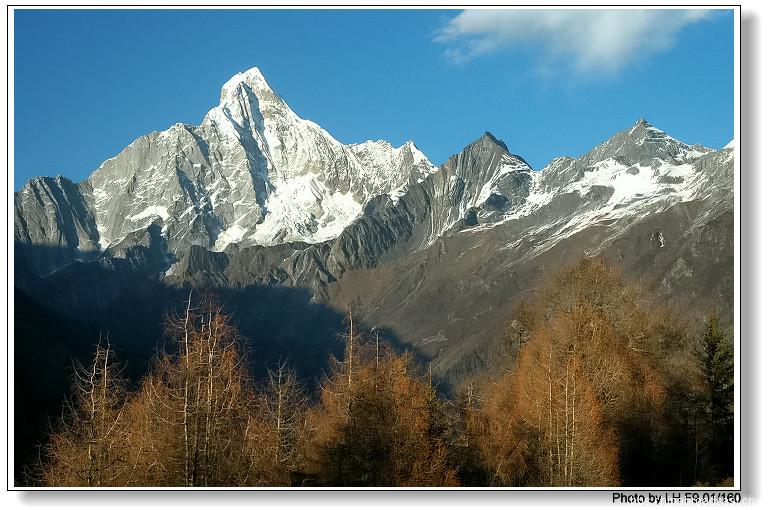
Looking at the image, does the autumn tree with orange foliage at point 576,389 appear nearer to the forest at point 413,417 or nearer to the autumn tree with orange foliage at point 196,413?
the forest at point 413,417

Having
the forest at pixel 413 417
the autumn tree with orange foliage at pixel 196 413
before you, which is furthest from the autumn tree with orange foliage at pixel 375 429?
the autumn tree with orange foliage at pixel 196 413

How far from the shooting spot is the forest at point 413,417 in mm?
37469

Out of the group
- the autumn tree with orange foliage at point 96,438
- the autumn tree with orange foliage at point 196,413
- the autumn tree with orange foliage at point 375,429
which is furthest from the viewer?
the autumn tree with orange foliage at point 375,429

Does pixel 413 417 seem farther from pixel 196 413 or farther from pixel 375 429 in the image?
pixel 196 413

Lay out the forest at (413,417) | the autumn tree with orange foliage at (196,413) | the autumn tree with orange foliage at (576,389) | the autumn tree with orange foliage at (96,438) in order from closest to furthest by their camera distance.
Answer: the autumn tree with orange foliage at (96,438), the autumn tree with orange foliage at (196,413), the forest at (413,417), the autumn tree with orange foliage at (576,389)

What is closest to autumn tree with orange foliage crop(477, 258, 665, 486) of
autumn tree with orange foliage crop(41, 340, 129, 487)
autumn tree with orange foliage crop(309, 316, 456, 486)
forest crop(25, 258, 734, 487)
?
forest crop(25, 258, 734, 487)

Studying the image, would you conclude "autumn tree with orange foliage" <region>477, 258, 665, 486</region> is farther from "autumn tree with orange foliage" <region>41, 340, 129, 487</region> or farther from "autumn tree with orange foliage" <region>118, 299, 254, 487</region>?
"autumn tree with orange foliage" <region>41, 340, 129, 487</region>
